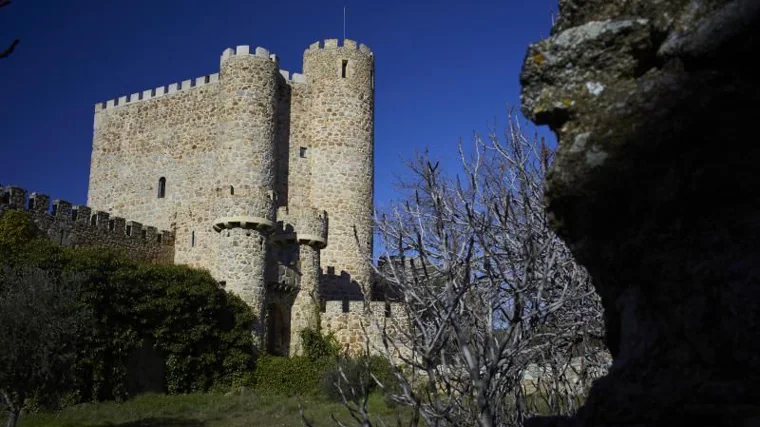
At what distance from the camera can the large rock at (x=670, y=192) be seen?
258 centimetres

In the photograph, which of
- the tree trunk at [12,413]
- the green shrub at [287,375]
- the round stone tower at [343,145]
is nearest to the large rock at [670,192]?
the tree trunk at [12,413]

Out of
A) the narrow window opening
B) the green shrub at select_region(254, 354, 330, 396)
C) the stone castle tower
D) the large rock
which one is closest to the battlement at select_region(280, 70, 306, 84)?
the stone castle tower

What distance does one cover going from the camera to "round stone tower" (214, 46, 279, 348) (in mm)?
24500

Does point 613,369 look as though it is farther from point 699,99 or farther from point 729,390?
point 699,99

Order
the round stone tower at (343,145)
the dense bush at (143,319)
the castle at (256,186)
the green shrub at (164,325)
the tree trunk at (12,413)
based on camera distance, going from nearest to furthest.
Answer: the tree trunk at (12,413), the dense bush at (143,319), the green shrub at (164,325), the castle at (256,186), the round stone tower at (343,145)

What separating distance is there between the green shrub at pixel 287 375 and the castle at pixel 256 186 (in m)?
0.89

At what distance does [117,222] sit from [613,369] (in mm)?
27032

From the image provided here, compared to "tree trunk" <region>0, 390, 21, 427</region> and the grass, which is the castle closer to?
Answer: the grass

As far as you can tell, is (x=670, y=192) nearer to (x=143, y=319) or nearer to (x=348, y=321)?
(x=143, y=319)

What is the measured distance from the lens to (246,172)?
26.9 m

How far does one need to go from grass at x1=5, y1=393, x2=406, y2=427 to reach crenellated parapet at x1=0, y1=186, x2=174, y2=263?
6.94 m

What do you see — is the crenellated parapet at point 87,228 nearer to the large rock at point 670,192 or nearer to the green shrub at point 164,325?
the green shrub at point 164,325

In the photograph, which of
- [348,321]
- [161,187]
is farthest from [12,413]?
[161,187]

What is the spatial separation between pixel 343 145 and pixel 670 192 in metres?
27.7
